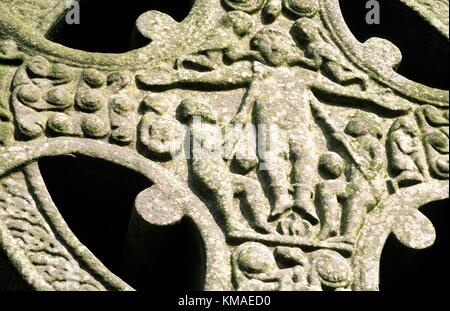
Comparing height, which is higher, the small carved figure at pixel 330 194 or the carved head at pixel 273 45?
the carved head at pixel 273 45

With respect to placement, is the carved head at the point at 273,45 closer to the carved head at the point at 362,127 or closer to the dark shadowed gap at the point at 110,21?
the carved head at the point at 362,127

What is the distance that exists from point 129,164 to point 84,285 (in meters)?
0.75

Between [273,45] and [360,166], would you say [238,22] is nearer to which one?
[273,45]

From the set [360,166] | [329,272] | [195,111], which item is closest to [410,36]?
[360,166]

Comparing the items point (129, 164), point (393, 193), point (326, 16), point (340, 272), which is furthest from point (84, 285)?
point (326, 16)

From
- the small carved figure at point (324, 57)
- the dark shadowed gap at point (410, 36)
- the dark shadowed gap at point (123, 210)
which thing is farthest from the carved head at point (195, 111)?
the dark shadowed gap at point (410, 36)

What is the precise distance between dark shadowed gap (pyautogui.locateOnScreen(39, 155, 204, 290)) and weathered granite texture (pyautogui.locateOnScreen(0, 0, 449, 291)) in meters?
0.08

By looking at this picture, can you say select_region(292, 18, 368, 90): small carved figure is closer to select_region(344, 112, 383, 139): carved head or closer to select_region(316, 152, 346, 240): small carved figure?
select_region(344, 112, 383, 139): carved head

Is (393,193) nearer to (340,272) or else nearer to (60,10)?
(340,272)

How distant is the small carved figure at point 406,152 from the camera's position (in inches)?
306

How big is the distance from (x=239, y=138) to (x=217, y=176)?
34 cm

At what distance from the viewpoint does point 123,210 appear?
7.87 m

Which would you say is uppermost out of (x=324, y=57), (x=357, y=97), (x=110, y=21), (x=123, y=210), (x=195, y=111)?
(x=110, y=21)
